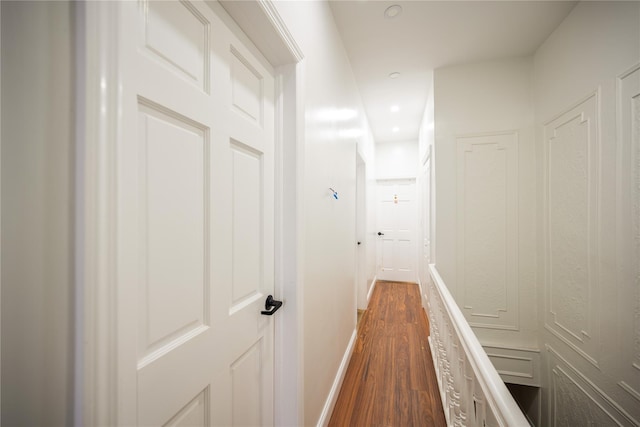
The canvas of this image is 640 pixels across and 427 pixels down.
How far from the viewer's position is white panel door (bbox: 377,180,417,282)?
4.80 metres

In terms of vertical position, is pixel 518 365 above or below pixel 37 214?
below

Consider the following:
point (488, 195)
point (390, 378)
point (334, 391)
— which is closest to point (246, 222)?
point (334, 391)

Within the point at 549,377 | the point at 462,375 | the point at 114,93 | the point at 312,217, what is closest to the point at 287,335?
the point at 312,217

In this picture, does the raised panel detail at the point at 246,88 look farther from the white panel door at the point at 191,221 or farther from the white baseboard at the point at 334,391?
the white baseboard at the point at 334,391

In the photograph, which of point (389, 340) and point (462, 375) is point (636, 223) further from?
point (389, 340)

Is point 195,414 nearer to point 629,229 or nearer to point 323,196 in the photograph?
point 323,196

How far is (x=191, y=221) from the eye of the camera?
0.68 metres

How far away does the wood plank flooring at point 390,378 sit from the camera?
172 centimetres

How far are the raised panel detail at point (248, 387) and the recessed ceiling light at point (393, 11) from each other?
222cm

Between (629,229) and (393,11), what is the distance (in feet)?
6.52

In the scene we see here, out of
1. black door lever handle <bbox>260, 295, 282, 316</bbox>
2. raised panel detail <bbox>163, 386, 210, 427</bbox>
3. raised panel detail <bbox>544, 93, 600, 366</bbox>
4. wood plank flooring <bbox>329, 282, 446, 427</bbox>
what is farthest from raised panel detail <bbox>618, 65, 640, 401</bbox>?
raised panel detail <bbox>163, 386, 210, 427</bbox>

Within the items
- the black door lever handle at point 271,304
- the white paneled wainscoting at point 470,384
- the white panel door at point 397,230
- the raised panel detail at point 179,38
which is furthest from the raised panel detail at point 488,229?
the raised panel detail at point 179,38

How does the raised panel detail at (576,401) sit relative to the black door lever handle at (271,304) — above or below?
below

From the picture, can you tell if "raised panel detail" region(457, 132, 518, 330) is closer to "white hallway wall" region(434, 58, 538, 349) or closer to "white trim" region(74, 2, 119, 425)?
"white hallway wall" region(434, 58, 538, 349)
